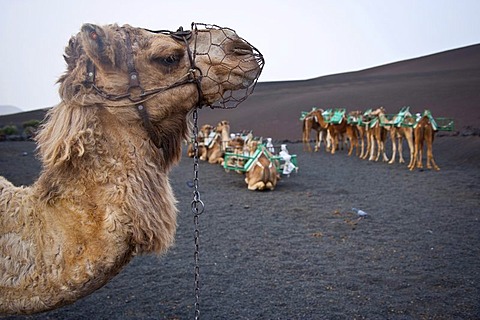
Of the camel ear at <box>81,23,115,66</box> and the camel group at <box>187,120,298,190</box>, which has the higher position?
the camel ear at <box>81,23,115,66</box>

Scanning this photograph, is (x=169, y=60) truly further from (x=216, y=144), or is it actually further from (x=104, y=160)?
(x=216, y=144)

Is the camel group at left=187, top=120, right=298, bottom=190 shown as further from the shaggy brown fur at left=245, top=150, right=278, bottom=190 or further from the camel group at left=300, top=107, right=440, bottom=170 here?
the camel group at left=300, top=107, right=440, bottom=170

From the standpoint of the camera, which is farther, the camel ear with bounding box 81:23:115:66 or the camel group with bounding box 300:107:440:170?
the camel group with bounding box 300:107:440:170

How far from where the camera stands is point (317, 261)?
5.48 metres

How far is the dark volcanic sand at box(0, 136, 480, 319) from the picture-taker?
4184 millimetres

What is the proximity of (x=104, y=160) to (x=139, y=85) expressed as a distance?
345 mm

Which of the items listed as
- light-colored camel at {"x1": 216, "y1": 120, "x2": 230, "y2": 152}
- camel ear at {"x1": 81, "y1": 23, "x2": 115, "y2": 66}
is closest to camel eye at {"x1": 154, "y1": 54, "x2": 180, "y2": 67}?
camel ear at {"x1": 81, "y1": 23, "x2": 115, "y2": 66}

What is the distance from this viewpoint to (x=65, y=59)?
5.50ft

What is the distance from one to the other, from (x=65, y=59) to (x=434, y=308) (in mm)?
4159

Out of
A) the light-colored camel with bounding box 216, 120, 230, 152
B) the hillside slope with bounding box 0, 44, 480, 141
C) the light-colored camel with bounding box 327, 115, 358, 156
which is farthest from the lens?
the hillside slope with bounding box 0, 44, 480, 141

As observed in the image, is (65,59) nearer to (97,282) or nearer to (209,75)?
(209,75)

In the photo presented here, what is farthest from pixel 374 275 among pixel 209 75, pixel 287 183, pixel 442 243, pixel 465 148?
pixel 465 148

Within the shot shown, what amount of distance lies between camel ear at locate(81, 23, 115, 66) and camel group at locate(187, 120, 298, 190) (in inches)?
305

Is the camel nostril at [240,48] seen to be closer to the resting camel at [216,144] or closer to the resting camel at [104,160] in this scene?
the resting camel at [104,160]
